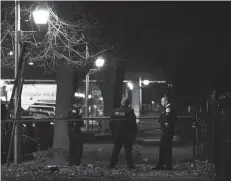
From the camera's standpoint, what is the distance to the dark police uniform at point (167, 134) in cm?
1196

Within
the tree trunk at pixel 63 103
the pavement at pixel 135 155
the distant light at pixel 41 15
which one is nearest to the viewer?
the distant light at pixel 41 15

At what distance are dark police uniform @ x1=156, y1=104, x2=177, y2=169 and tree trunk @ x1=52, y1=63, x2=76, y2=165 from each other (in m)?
3.79

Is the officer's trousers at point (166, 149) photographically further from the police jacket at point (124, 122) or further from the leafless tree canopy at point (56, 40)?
the leafless tree canopy at point (56, 40)

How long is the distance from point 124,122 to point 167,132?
114cm

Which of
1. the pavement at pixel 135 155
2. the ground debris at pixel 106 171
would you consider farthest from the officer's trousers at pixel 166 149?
the pavement at pixel 135 155

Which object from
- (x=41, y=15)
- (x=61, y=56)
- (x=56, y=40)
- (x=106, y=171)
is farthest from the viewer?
(x=56, y=40)

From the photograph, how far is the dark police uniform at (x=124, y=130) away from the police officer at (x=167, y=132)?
78cm

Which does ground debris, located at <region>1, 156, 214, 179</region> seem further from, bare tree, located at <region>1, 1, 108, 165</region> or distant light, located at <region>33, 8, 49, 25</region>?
distant light, located at <region>33, 8, 49, 25</region>

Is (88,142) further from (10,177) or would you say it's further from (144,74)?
(144,74)

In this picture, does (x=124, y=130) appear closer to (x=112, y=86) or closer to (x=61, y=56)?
(x=61, y=56)

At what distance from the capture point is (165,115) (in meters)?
11.9

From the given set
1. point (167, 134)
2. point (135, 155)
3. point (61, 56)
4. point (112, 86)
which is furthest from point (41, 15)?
point (112, 86)

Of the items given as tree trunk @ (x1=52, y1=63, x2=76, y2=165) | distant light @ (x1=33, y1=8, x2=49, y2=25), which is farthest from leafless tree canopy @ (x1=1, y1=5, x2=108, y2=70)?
distant light @ (x1=33, y1=8, x2=49, y2=25)

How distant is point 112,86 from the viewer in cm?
2861
